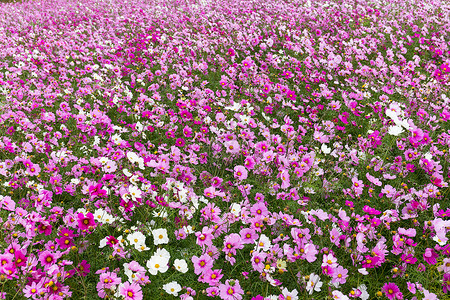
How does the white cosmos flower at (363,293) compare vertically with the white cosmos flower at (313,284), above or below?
below

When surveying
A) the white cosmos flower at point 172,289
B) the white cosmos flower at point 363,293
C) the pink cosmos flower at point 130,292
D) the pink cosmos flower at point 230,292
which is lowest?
the white cosmos flower at point 363,293

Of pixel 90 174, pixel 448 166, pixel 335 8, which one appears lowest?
pixel 90 174

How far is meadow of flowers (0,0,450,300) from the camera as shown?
6.32ft

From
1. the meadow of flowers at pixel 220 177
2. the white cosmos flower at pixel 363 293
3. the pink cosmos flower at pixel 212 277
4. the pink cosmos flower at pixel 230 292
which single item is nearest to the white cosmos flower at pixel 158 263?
the meadow of flowers at pixel 220 177

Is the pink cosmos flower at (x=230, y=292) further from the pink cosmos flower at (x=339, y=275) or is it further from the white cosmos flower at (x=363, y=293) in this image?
the white cosmos flower at (x=363, y=293)

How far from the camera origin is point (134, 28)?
6.92 m

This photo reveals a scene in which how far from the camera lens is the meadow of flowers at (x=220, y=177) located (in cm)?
193

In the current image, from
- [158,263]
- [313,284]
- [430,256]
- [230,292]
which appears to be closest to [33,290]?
[158,263]

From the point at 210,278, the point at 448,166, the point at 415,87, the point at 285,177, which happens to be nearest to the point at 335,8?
the point at 415,87

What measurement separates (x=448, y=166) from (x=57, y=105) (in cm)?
480

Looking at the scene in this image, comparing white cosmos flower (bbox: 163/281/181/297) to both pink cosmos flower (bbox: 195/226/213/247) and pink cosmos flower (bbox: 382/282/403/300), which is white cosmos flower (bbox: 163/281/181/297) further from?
pink cosmos flower (bbox: 382/282/403/300)

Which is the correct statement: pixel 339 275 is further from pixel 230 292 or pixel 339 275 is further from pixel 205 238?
pixel 205 238

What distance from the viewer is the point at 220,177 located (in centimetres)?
304

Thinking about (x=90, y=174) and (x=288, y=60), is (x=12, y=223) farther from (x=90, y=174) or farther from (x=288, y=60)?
(x=288, y=60)
